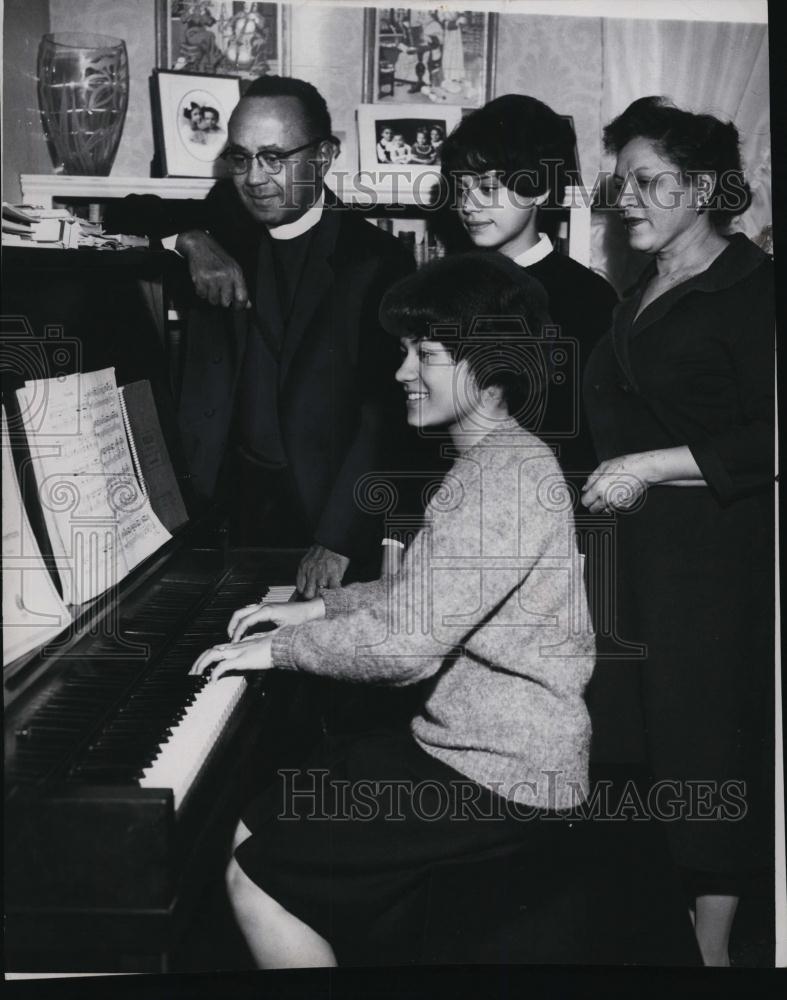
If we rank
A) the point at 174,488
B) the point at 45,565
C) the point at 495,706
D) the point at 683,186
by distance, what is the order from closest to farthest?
the point at 45,565 < the point at 495,706 < the point at 174,488 < the point at 683,186

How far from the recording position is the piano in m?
1.74

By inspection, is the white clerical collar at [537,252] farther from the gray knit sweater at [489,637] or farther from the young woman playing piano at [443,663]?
the gray knit sweater at [489,637]

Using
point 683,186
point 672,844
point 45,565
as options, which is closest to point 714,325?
point 683,186

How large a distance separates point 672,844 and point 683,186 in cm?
166

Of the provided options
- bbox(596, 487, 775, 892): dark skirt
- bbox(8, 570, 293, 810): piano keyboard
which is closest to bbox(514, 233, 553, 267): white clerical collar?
bbox(596, 487, 775, 892): dark skirt

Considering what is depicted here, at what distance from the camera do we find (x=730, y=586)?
8.45 feet

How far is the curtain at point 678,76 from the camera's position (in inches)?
99.3

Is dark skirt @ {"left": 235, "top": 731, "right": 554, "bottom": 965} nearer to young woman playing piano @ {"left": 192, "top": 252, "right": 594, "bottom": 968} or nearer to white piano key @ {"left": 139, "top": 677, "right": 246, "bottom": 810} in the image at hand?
young woman playing piano @ {"left": 192, "top": 252, "right": 594, "bottom": 968}

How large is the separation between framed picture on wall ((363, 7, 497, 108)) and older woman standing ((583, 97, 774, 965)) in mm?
353

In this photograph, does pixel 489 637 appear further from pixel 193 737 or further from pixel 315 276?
pixel 315 276

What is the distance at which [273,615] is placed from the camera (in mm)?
2326

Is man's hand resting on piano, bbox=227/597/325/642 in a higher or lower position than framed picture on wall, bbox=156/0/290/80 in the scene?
lower

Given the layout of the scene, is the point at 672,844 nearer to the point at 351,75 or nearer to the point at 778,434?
the point at 778,434

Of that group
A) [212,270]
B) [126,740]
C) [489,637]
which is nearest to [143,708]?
[126,740]
